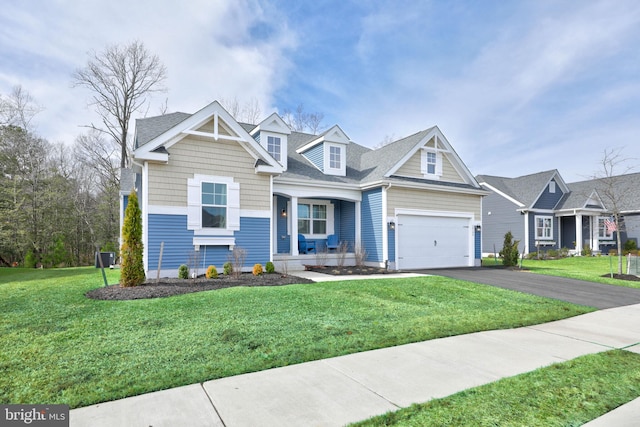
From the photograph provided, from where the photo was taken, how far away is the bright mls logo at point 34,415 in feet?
9.04

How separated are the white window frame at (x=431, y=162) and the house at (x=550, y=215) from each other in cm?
943

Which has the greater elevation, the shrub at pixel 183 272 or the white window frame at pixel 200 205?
the white window frame at pixel 200 205

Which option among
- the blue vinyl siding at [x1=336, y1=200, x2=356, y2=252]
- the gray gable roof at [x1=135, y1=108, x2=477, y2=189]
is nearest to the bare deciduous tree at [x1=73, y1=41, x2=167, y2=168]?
the gray gable roof at [x1=135, y1=108, x2=477, y2=189]

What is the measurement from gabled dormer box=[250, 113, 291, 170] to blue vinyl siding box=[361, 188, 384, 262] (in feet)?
12.3

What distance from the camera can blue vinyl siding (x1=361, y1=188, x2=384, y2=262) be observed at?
46.1ft

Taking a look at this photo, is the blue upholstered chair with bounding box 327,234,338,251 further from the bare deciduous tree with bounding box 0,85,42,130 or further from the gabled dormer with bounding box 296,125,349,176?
the bare deciduous tree with bounding box 0,85,42,130

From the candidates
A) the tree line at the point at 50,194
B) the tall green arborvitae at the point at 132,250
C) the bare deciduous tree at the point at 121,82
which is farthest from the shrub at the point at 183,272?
the bare deciduous tree at the point at 121,82

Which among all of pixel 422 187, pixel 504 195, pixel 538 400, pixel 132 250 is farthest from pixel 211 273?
pixel 504 195

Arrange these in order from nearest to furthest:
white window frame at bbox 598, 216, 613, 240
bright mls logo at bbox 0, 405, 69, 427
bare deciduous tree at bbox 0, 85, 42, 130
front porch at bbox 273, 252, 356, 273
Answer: bright mls logo at bbox 0, 405, 69, 427 < front porch at bbox 273, 252, 356, 273 < bare deciduous tree at bbox 0, 85, 42, 130 < white window frame at bbox 598, 216, 613, 240

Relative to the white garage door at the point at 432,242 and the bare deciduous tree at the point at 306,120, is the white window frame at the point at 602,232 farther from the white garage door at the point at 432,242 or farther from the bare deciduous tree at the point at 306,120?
the bare deciduous tree at the point at 306,120

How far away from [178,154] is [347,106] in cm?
1120

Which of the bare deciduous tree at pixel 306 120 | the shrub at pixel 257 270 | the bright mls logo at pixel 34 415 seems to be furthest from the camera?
the bare deciduous tree at pixel 306 120

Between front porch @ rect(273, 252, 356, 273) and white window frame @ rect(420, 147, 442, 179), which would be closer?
front porch @ rect(273, 252, 356, 273)

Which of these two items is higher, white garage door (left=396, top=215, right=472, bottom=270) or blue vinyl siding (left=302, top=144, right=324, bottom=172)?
blue vinyl siding (left=302, top=144, right=324, bottom=172)
